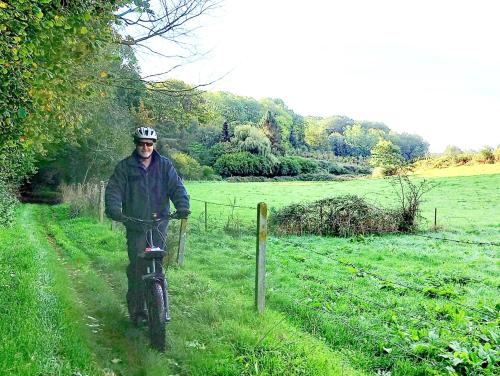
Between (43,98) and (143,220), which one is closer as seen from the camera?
(143,220)

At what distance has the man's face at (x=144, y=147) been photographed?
19.6ft

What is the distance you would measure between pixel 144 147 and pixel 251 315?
274 cm

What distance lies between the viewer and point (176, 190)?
6.12 metres

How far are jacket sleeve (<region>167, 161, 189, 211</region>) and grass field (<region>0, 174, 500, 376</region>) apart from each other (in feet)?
5.52

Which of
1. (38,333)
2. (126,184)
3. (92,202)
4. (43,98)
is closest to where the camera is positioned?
(38,333)

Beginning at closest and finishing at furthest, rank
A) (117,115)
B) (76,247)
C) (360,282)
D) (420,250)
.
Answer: (360,282)
(76,247)
(420,250)
(117,115)

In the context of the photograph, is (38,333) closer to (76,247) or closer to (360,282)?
(360,282)

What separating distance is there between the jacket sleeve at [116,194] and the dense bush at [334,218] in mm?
14136

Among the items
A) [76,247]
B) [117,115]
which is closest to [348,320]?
[76,247]

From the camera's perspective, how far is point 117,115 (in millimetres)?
30969

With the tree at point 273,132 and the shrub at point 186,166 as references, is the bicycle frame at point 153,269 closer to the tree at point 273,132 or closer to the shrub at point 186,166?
the shrub at point 186,166

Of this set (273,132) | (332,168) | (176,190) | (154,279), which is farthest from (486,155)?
(154,279)

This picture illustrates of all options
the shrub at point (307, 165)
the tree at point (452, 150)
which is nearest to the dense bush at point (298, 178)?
the shrub at point (307, 165)

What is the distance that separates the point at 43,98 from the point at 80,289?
11.3ft
